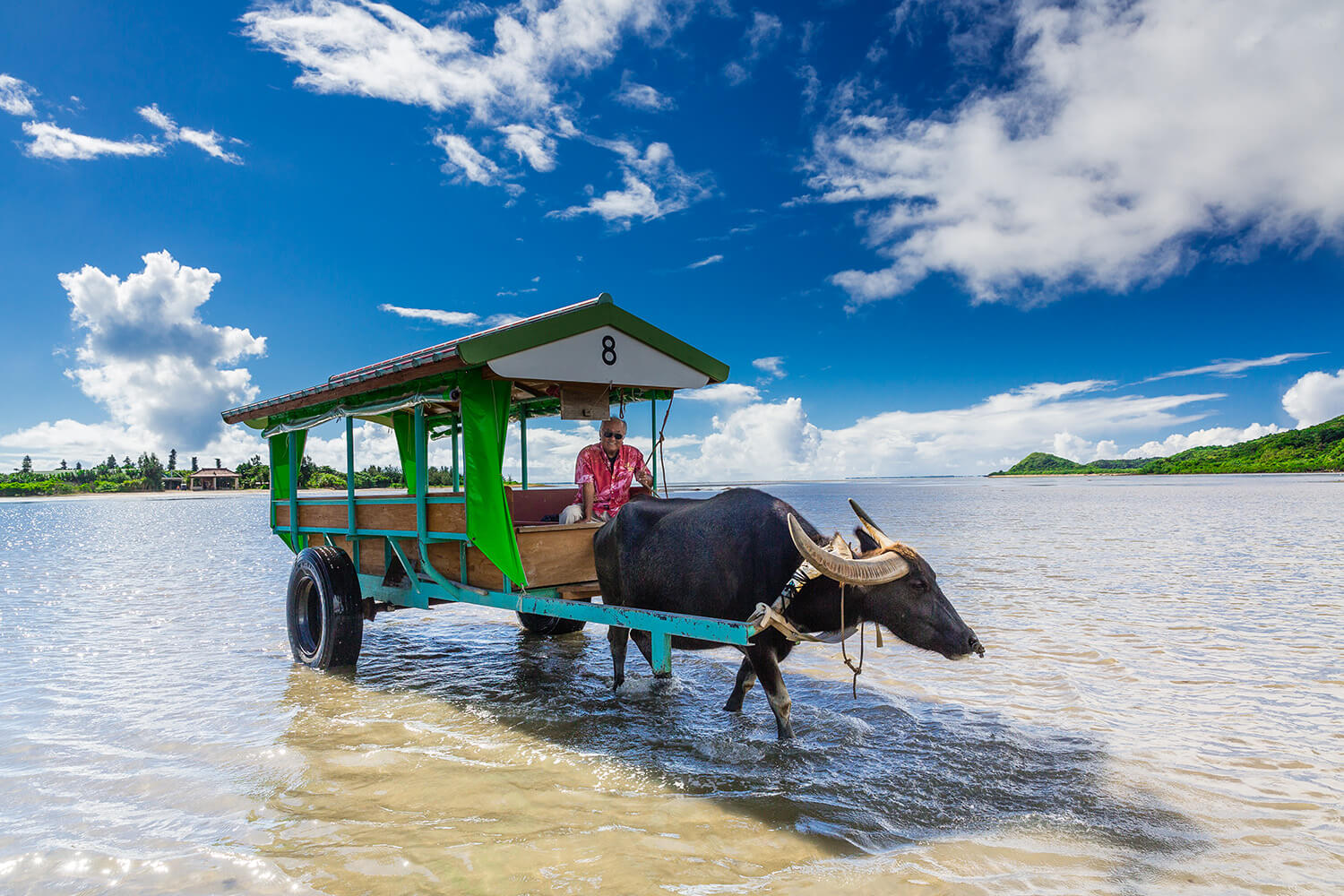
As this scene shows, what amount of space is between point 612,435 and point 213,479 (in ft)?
333

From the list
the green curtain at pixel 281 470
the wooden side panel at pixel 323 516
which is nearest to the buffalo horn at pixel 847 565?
the wooden side panel at pixel 323 516

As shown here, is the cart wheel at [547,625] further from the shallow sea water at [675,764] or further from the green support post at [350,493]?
the green support post at [350,493]

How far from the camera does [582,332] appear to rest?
5.37 metres

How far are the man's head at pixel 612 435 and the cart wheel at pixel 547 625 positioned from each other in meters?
2.77

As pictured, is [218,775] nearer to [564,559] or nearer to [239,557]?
[564,559]

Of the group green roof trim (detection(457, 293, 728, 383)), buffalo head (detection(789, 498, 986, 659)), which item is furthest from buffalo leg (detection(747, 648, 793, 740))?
green roof trim (detection(457, 293, 728, 383))

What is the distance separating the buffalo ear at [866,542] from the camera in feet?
13.7

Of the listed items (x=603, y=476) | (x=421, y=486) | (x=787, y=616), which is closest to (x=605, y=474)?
(x=603, y=476)

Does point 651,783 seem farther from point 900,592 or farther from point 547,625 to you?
point 547,625

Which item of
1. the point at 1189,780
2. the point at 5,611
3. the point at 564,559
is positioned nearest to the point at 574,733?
the point at 564,559

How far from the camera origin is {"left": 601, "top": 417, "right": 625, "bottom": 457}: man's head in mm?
Answer: 5973

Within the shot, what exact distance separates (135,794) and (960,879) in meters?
4.50

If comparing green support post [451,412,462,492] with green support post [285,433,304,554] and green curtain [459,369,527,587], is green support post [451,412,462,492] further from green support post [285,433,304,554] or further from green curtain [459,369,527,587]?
green curtain [459,369,527,587]

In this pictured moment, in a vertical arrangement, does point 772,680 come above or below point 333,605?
below
